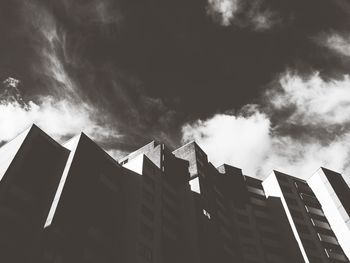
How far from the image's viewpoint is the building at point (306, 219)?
4777 centimetres

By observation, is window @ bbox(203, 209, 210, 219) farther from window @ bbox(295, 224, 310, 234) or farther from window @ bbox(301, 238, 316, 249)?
window @ bbox(295, 224, 310, 234)

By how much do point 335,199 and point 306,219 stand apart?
8.08 metres

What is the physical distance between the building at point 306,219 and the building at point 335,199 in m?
1.05

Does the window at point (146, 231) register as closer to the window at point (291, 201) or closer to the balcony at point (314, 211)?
the window at point (291, 201)

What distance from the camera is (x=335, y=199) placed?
56938 millimetres

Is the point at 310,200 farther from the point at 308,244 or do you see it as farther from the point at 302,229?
the point at 308,244

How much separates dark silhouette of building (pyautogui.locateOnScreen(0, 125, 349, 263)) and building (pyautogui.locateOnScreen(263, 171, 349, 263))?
0.19m

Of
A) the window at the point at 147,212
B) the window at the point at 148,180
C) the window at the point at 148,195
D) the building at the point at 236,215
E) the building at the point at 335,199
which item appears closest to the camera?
the window at the point at 147,212

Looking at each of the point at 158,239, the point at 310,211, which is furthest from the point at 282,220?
the point at 158,239

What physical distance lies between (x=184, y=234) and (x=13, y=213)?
22.0 meters

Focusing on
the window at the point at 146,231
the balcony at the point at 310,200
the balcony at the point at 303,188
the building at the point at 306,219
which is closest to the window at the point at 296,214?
A: the building at the point at 306,219

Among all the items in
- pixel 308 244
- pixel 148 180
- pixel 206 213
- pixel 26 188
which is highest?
pixel 148 180

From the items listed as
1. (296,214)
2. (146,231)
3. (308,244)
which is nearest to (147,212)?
(146,231)

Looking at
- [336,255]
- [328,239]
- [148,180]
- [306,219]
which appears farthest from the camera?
[306,219]
